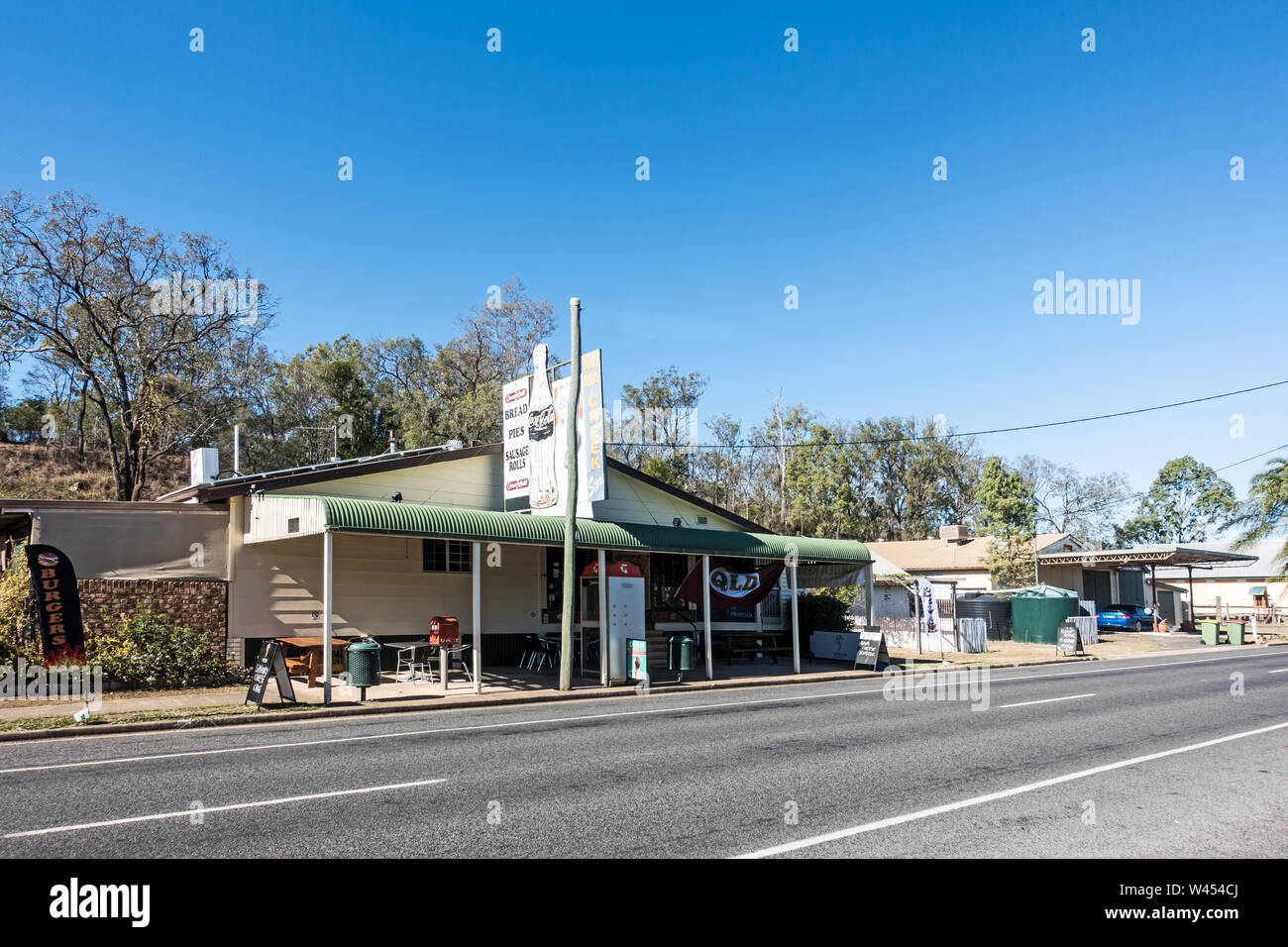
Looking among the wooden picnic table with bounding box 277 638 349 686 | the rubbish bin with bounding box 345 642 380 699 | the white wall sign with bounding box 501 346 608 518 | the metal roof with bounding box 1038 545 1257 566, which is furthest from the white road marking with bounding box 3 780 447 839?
the metal roof with bounding box 1038 545 1257 566

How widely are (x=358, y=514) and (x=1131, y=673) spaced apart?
18.2m

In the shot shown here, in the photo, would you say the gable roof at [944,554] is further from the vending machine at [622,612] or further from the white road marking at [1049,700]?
the white road marking at [1049,700]

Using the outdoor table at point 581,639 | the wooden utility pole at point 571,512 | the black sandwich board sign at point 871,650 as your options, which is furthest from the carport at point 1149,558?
the wooden utility pole at point 571,512

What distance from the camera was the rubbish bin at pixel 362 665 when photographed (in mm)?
15445

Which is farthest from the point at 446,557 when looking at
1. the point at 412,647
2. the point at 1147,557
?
the point at 1147,557

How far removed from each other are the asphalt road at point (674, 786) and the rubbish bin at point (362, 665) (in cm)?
185

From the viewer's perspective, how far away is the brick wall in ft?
53.3

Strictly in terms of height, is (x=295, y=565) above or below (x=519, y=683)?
above

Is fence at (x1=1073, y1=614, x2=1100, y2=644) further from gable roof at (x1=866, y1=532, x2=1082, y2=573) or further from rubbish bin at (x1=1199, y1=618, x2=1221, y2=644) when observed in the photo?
gable roof at (x1=866, y1=532, x2=1082, y2=573)

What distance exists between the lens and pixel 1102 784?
28.5ft

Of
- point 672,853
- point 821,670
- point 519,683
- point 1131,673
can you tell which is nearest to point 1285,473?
point 1131,673

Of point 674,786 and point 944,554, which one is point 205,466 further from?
point 944,554
